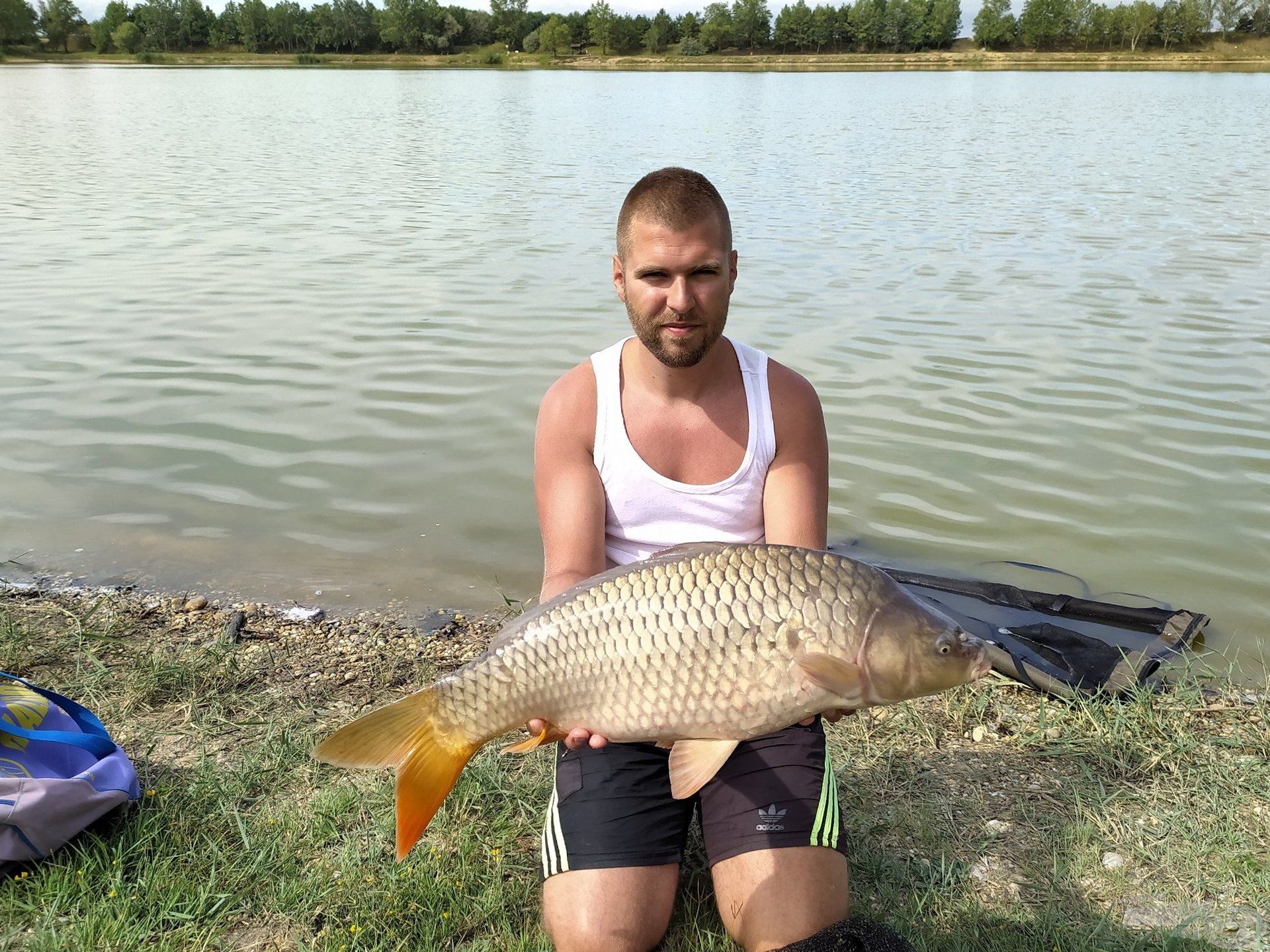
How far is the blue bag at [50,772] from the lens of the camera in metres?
2.10

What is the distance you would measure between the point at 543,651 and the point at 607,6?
9709 cm

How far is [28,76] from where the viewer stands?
43.8 metres

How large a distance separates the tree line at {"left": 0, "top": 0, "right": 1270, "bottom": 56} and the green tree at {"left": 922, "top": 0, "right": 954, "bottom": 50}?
102mm

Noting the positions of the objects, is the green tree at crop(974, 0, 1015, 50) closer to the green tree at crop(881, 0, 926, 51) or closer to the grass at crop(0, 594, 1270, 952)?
the green tree at crop(881, 0, 926, 51)

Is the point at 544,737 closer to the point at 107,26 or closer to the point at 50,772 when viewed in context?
the point at 50,772

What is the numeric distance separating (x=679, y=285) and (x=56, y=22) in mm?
89091

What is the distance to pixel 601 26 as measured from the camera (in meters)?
84.2

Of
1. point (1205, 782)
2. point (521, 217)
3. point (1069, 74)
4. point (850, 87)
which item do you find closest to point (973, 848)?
point (1205, 782)

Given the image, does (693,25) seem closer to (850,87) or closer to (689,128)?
(850,87)

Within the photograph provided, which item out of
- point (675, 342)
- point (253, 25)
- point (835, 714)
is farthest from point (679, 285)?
point (253, 25)

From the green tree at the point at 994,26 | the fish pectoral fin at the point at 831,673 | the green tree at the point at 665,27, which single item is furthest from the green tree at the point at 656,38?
the fish pectoral fin at the point at 831,673

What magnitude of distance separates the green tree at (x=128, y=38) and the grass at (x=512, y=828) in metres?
83.0

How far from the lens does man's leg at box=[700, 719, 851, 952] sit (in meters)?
1.96

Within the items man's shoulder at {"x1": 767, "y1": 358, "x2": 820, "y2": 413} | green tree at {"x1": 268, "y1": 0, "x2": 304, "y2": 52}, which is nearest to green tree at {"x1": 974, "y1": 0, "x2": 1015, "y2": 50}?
green tree at {"x1": 268, "y1": 0, "x2": 304, "y2": 52}
